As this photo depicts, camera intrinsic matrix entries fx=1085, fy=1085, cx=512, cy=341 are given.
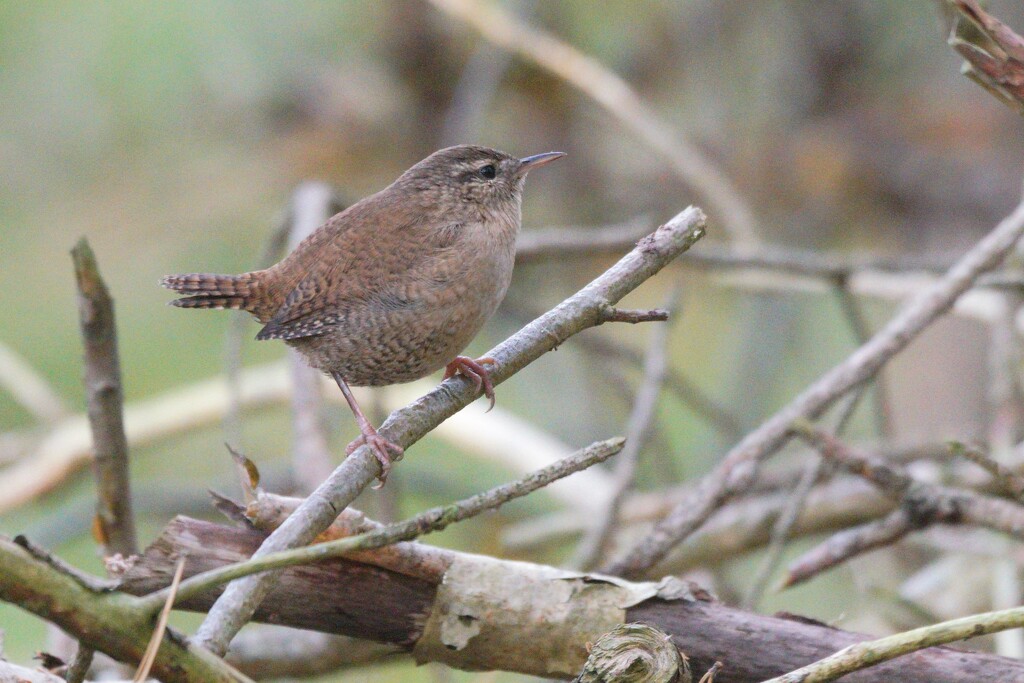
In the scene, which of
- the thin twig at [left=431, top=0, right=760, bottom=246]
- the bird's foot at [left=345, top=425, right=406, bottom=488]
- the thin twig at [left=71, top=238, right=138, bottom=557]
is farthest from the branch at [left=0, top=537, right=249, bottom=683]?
the thin twig at [left=431, top=0, right=760, bottom=246]

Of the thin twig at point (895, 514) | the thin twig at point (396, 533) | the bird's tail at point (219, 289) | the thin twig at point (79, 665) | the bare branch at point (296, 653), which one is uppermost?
the bird's tail at point (219, 289)

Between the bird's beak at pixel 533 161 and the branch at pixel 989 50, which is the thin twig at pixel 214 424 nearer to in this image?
the bird's beak at pixel 533 161

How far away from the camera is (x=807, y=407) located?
2607 mm

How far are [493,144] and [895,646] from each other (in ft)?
14.2

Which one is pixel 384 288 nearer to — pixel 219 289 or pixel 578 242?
pixel 219 289

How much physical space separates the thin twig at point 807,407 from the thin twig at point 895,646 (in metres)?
0.99

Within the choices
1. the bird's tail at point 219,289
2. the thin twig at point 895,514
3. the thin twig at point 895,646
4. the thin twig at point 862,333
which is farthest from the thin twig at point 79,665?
the thin twig at point 862,333

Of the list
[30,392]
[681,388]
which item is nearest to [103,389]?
[681,388]

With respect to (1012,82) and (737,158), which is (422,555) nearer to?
(1012,82)

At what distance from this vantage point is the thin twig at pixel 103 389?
221 centimetres

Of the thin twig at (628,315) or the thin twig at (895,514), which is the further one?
the thin twig at (895,514)

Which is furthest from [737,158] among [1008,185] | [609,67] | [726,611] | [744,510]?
[726,611]

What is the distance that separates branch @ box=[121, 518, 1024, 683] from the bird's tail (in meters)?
1.03

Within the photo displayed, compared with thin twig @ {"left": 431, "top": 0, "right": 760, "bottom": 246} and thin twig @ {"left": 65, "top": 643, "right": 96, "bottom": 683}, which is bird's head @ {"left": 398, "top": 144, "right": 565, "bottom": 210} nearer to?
thin twig @ {"left": 431, "top": 0, "right": 760, "bottom": 246}
